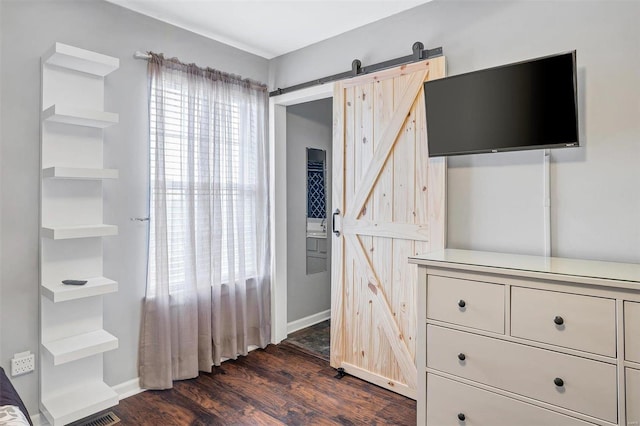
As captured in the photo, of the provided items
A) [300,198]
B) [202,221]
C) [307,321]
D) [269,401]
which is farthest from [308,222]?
[269,401]

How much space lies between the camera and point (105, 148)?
2447 millimetres

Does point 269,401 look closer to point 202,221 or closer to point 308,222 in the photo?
point 202,221

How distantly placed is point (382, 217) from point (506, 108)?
1070 millimetres

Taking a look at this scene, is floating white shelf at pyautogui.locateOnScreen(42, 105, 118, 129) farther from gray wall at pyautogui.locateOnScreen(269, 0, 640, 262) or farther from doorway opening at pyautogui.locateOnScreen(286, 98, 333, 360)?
gray wall at pyautogui.locateOnScreen(269, 0, 640, 262)

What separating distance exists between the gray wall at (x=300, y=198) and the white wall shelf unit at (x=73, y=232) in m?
1.76

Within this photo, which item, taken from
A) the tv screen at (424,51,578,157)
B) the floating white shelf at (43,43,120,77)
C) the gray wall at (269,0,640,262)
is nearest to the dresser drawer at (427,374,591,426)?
the gray wall at (269,0,640,262)

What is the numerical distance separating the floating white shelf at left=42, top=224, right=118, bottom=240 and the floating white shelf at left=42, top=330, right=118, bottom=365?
621mm

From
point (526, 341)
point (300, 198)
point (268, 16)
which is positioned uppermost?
point (268, 16)

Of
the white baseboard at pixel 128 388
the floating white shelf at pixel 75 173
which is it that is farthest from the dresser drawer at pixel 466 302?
the white baseboard at pixel 128 388

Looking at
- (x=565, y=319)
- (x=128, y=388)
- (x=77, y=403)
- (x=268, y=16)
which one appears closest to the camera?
(x=565, y=319)

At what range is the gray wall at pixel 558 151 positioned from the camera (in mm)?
1867

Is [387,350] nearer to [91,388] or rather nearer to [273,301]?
[273,301]

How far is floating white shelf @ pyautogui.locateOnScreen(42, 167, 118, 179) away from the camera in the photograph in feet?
6.66

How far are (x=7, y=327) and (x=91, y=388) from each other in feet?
1.95
